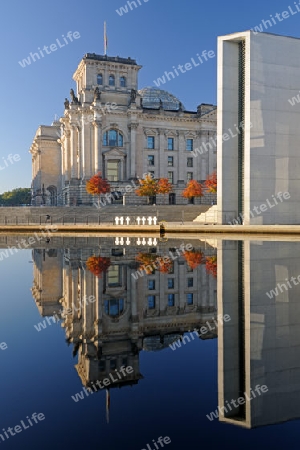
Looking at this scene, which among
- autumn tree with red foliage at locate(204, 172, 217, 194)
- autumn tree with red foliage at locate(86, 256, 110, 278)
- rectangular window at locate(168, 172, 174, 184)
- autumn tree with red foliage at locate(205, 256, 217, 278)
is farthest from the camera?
rectangular window at locate(168, 172, 174, 184)

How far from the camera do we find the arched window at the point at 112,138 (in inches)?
2584

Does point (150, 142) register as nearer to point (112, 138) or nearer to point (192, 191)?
point (112, 138)

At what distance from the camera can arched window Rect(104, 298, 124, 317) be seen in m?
7.18

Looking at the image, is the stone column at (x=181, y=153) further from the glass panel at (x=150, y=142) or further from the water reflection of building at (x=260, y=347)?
the water reflection of building at (x=260, y=347)

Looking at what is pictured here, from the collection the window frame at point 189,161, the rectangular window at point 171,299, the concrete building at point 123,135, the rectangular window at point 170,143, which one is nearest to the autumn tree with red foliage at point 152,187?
the concrete building at point 123,135

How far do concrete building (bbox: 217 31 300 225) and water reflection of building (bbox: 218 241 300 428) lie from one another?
81.5 ft

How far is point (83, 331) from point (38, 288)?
413cm

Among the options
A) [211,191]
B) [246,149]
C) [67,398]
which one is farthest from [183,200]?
[67,398]

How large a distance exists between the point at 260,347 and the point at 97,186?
2236 inches

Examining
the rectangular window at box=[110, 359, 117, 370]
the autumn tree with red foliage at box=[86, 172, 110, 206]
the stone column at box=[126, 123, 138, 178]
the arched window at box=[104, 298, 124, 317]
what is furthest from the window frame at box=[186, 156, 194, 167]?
the rectangular window at box=[110, 359, 117, 370]

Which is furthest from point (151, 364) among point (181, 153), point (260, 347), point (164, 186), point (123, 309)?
point (181, 153)

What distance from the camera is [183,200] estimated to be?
69.9 m

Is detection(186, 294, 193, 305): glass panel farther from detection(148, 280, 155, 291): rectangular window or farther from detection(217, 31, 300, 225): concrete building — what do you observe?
detection(217, 31, 300, 225): concrete building

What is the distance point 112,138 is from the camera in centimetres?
6600
